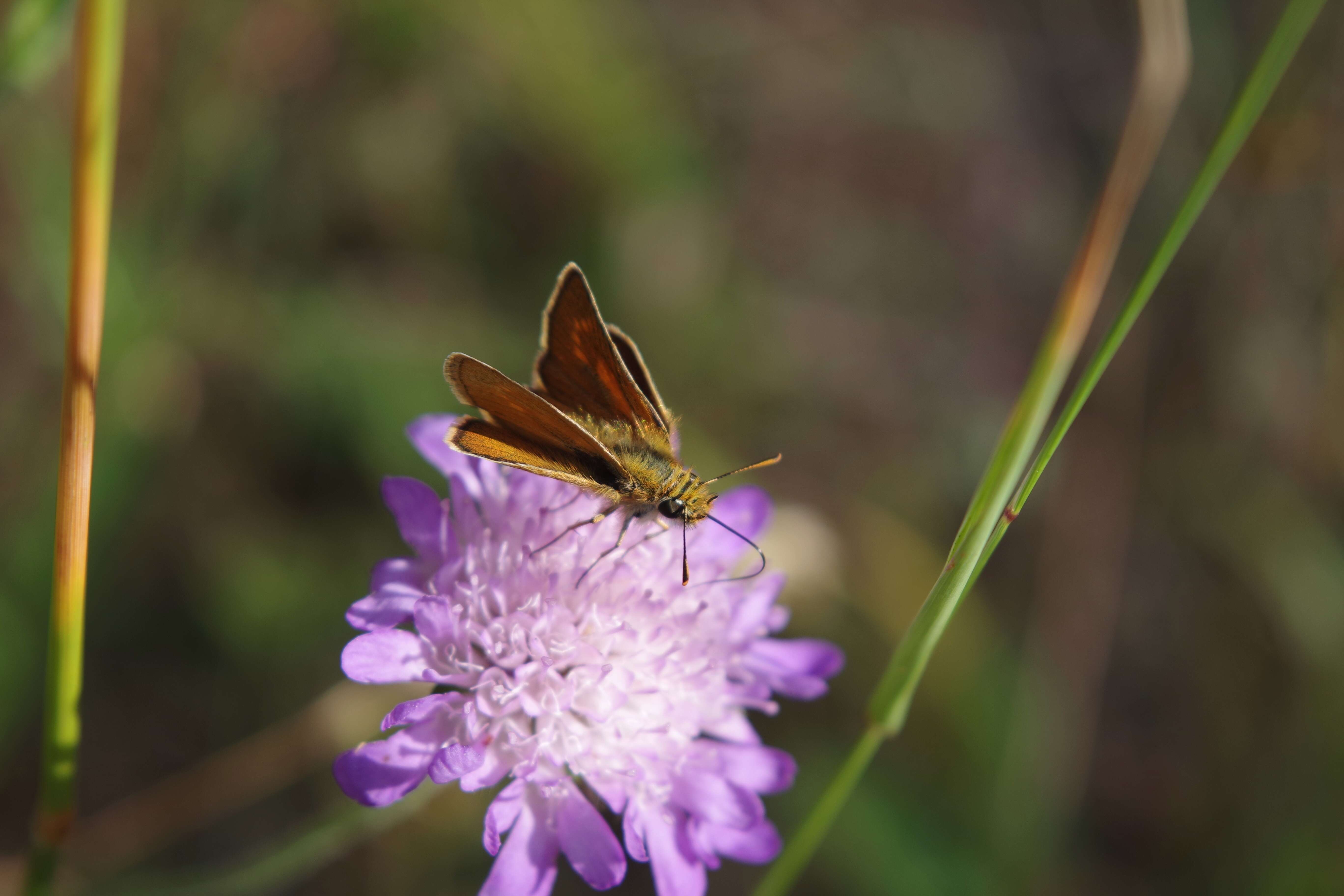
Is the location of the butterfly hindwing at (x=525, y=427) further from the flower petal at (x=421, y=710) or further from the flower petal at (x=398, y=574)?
the flower petal at (x=421, y=710)

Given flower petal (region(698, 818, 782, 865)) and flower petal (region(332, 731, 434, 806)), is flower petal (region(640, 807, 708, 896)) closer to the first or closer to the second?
flower petal (region(698, 818, 782, 865))

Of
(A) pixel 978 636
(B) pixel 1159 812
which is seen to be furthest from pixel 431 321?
(B) pixel 1159 812

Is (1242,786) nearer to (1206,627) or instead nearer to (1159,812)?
(1159,812)

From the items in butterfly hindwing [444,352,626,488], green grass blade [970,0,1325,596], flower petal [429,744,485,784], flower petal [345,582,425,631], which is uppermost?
green grass blade [970,0,1325,596]

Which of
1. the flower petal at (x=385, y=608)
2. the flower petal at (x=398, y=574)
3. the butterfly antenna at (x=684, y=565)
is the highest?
the butterfly antenna at (x=684, y=565)

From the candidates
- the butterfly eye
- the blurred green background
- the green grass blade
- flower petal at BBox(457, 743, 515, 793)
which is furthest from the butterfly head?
the blurred green background

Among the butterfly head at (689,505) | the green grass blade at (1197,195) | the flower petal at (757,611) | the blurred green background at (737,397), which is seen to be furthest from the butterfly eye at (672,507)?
the blurred green background at (737,397)

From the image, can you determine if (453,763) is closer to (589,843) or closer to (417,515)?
(589,843)
